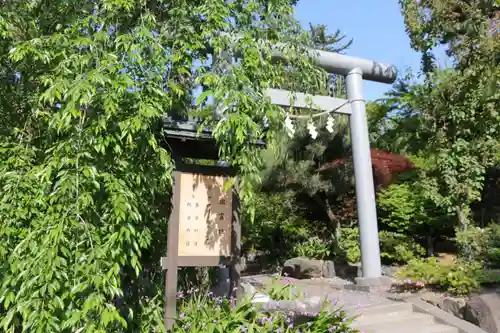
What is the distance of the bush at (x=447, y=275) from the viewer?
5320mm

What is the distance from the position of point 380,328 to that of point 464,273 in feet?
6.06

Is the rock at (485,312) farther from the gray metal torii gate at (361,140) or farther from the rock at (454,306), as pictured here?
the gray metal torii gate at (361,140)

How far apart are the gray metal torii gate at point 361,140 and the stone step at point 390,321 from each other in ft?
4.61

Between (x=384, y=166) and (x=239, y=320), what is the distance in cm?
722

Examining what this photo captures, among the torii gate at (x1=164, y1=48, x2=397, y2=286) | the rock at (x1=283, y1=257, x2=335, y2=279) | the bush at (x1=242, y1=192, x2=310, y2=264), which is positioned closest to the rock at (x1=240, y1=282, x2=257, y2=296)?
the torii gate at (x1=164, y1=48, x2=397, y2=286)

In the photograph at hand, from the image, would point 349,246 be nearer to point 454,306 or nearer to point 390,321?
point 454,306

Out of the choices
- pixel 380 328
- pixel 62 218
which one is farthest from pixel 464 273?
pixel 62 218

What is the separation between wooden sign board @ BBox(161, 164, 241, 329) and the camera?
3.25 m

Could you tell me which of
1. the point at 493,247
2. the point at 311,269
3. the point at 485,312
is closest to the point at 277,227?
the point at 311,269

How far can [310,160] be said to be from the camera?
31.2ft

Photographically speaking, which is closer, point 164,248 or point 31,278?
point 31,278

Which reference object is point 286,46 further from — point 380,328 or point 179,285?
point 380,328

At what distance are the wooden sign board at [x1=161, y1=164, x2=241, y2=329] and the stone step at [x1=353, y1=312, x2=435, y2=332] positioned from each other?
1.74 metres

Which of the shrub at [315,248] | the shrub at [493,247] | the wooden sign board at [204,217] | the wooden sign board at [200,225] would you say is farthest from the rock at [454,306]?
the shrub at [315,248]
